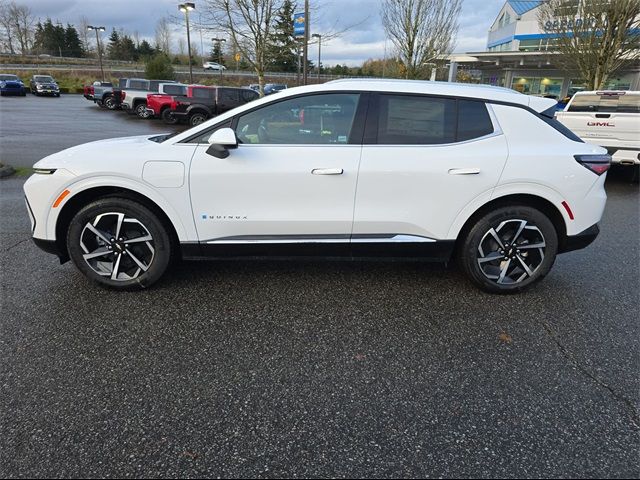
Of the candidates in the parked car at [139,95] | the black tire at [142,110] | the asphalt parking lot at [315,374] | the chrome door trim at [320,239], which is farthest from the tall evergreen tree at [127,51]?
the chrome door trim at [320,239]

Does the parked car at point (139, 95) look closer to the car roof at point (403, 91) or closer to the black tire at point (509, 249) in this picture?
the car roof at point (403, 91)

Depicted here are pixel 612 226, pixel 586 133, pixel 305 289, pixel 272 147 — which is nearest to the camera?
pixel 272 147

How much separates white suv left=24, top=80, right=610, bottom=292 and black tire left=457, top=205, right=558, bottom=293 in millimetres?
19

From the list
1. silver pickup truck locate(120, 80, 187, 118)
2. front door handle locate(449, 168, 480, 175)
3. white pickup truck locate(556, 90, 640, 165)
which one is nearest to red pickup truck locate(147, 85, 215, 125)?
silver pickup truck locate(120, 80, 187, 118)

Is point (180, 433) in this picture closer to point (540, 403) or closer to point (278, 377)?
point (278, 377)

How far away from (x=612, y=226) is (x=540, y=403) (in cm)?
447

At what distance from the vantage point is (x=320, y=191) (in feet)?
11.0

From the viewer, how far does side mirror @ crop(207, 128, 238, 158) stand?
3.16m

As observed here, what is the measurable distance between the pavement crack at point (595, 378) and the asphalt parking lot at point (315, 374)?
0.01 meters

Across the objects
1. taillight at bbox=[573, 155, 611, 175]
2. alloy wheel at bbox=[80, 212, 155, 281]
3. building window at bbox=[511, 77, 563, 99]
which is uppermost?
building window at bbox=[511, 77, 563, 99]

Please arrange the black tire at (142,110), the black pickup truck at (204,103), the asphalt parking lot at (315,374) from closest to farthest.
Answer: the asphalt parking lot at (315,374) < the black pickup truck at (204,103) < the black tire at (142,110)

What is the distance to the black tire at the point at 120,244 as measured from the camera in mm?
3398

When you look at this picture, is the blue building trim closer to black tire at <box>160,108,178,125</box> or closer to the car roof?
black tire at <box>160,108,178,125</box>

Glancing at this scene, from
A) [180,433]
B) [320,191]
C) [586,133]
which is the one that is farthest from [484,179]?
[586,133]
